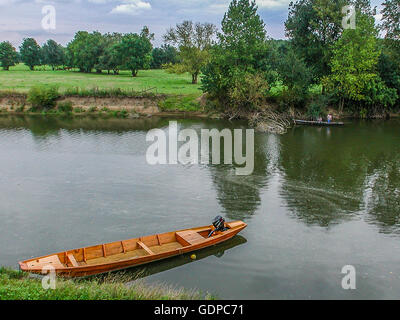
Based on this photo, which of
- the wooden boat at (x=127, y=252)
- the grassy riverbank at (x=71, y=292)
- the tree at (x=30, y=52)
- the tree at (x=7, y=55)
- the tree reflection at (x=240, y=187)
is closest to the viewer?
the grassy riverbank at (x=71, y=292)

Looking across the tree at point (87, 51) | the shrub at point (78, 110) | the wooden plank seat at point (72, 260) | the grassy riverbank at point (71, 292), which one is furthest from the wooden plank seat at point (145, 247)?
the tree at point (87, 51)

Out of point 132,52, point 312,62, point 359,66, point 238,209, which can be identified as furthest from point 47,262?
point 132,52

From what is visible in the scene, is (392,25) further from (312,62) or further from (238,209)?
(238,209)

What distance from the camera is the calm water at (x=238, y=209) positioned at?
56.9ft

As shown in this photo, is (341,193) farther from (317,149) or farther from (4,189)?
(4,189)

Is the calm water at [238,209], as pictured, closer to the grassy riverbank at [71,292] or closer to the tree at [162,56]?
the grassy riverbank at [71,292]

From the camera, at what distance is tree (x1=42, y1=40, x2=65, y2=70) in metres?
107

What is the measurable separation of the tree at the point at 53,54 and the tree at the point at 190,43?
162 ft

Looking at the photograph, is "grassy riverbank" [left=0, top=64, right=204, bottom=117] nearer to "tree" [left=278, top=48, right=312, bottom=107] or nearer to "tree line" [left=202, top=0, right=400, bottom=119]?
"tree line" [left=202, top=0, right=400, bottom=119]

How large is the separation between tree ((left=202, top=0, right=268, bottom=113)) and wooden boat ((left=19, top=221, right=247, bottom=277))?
118ft

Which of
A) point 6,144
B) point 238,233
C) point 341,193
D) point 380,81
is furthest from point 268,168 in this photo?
point 380,81

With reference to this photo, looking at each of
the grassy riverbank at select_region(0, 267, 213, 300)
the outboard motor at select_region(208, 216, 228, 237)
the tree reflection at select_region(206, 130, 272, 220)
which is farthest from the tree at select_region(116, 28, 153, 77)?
the grassy riverbank at select_region(0, 267, 213, 300)

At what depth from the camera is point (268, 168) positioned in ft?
106

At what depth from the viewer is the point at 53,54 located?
107m
